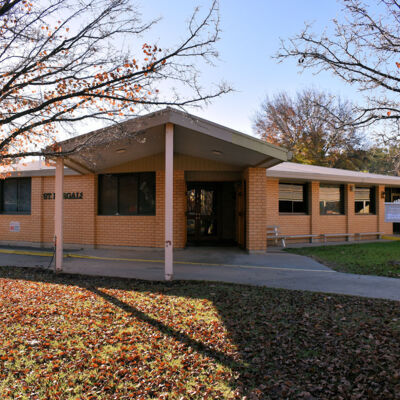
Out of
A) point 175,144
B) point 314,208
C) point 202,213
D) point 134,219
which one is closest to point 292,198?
point 314,208

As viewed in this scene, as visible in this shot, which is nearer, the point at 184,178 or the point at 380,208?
the point at 184,178

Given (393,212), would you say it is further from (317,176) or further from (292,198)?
(292,198)

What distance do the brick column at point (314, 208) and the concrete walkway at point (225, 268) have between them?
3949 millimetres

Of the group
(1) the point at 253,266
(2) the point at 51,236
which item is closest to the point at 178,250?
(1) the point at 253,266

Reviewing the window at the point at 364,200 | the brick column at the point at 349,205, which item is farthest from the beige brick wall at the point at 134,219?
the window at the point at 364,200

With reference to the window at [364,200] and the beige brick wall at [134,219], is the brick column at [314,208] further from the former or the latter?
the window at [364,200]

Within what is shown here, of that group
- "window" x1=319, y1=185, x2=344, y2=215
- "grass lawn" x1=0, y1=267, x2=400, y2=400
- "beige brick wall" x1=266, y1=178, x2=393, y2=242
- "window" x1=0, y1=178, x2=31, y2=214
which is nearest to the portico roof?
"beige brick wall" x1=266, y1=178, x2=393, y2=242

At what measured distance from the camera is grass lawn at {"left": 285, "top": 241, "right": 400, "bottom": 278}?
8.27 m

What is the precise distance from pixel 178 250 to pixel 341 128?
746 cm

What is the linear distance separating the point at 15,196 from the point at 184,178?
290 inches

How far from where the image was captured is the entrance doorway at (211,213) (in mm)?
13461

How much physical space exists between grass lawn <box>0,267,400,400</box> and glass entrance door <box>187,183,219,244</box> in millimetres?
7322

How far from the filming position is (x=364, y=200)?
16.0m

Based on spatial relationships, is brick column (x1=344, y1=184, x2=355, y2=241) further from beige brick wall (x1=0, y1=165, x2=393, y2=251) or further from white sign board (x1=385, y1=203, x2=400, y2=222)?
white sign board (x1=385, y1=203, x2=400, y2=222)
